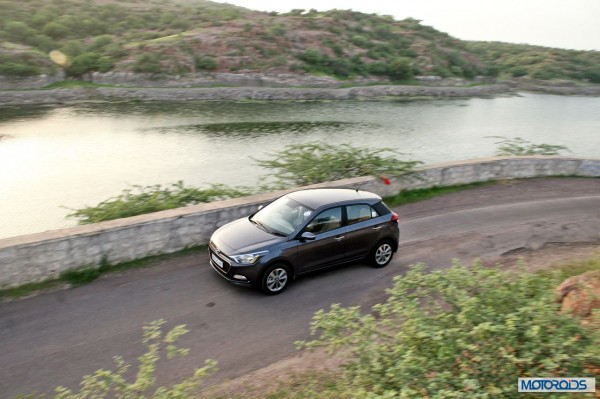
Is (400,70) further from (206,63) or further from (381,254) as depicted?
(381,254)

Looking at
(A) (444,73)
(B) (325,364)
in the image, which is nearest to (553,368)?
(B) (325,364)

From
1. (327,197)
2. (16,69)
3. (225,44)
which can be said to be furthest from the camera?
(225,44)

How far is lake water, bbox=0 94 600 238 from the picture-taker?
21297 millimetres

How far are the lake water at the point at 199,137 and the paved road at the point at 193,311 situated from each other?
359cm

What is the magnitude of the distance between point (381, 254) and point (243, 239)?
299cm

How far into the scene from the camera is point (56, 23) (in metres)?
67.5

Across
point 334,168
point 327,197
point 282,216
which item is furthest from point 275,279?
point 334,168

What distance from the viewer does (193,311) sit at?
7.97 m

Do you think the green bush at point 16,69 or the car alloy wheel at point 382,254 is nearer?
the car alloy wheel at point 382,254

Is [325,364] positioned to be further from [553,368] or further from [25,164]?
[25,164]

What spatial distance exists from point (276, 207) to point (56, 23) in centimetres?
7132

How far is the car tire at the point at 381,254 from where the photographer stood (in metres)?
9.87

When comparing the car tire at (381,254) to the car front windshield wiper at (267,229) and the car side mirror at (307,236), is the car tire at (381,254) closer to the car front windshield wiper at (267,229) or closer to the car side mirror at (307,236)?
the car side mirror at (307,236)

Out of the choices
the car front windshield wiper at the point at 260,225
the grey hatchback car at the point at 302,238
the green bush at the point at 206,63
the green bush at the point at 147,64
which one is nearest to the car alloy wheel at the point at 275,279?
the grey hatchback car at the point at 302,238
